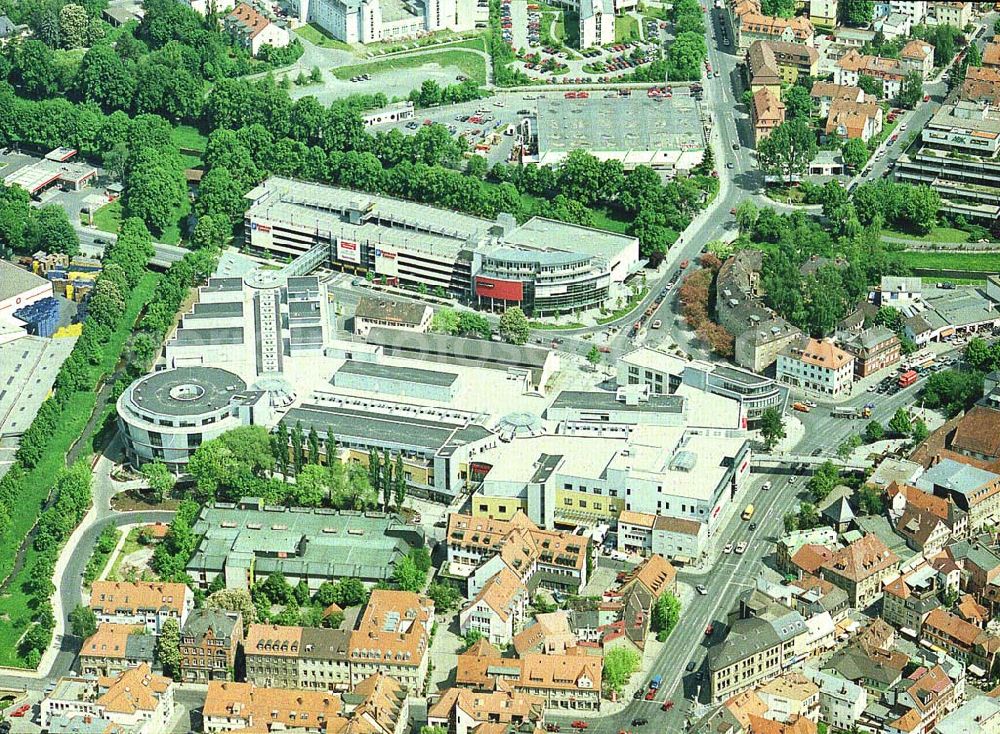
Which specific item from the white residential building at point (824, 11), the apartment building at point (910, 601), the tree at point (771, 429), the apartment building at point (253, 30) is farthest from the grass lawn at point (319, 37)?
the apartment building at point (910, 601)

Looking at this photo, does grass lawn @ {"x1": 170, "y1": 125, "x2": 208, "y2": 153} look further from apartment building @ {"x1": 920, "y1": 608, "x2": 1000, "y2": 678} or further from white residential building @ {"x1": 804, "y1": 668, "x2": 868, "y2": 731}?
white residential building @ {"x1": 804, "y1": 668, "x2": 868, "y2": 731}

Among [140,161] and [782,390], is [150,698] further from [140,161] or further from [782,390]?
[140,161]

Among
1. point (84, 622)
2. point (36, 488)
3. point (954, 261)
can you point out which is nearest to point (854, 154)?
point (954, 261)

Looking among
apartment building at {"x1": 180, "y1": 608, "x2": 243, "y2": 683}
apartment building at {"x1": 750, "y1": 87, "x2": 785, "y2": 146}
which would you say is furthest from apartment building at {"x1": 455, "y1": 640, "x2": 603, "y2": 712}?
apartment building at {"x1": 750, "y1": 87, "x2": 785, "y2": 146}

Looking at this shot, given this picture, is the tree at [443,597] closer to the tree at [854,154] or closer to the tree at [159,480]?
the tree at [159,480]

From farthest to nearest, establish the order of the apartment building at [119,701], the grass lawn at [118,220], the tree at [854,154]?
the tree at [854,154] < the grass lawn at [118,220] < the apartment building at [119,701]
